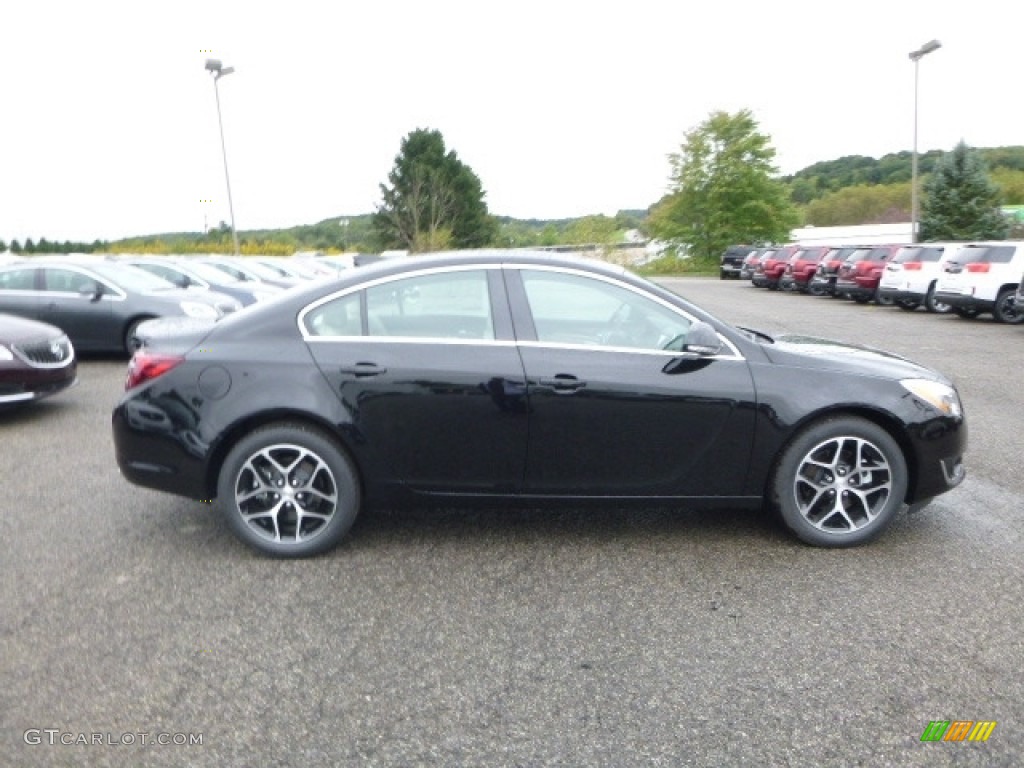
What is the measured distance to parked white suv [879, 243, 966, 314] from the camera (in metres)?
20.8

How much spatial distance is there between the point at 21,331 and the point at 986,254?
17118 mm

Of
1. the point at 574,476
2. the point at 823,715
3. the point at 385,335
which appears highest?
the point at 385,335

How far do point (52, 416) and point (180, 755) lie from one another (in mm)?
6769

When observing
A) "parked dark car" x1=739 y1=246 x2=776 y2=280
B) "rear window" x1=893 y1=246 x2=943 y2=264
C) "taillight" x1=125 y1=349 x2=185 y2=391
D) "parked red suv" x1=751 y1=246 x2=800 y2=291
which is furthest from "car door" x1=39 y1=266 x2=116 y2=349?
"parked dark car" x1=739 y1=246 x2=776 y2=280

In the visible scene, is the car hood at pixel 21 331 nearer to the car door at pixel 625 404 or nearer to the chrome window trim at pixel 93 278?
the chrome window trim at pixel 93 278

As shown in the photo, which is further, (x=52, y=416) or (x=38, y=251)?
(x=38, y=251)

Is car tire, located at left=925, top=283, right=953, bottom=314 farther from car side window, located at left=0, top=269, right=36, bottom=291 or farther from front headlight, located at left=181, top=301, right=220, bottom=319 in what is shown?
car side window, located at left=0, top=269, right=36, bottom=291

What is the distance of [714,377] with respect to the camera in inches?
181

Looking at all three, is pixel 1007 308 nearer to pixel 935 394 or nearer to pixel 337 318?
pixel 935 394

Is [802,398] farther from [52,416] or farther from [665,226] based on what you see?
[665,226]

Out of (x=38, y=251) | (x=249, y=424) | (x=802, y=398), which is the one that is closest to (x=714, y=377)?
(x=802, y=398)

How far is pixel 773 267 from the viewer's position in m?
33.9

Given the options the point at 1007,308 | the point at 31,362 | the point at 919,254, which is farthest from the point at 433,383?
the point at 919,254

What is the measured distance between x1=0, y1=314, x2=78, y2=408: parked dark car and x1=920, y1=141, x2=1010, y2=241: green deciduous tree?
42.3 m
